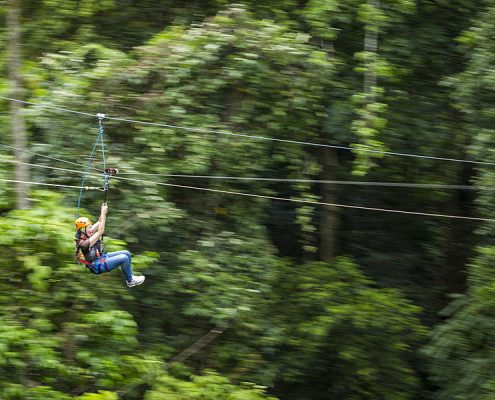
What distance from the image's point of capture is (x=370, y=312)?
36.6ft

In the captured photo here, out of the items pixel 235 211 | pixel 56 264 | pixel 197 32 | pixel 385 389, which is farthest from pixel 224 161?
pixel 385 389

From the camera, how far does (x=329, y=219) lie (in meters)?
12.5

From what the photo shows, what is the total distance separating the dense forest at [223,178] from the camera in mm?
9141

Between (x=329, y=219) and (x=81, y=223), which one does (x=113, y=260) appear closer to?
(x=81, y=223)

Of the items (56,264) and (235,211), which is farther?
(235,211)

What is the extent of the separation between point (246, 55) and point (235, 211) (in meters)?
1.78

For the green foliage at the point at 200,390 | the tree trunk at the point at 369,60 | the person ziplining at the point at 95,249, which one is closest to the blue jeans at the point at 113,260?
the person ziplining at the point at 95,249

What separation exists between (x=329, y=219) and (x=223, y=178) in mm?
3352

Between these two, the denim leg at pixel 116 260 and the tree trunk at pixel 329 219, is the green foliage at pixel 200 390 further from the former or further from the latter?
the tree trunk at pixel 329 219

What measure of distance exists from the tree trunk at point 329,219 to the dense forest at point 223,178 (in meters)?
0.07

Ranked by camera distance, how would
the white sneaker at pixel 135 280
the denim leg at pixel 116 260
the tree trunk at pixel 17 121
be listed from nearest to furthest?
the denim leg at pixel 116 260 < the white sneaker at pixel 135 280 < the tree trunk at pixel 17 121

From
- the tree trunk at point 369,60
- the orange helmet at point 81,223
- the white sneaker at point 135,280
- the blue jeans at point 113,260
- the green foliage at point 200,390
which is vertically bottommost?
the green foliage at point 200,390

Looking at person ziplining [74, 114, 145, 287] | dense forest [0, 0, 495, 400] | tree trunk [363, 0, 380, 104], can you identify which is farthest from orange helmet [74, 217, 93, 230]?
tree trunk [363, 0, 380, 104]

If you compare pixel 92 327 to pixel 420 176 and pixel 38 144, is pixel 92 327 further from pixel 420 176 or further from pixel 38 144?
pixel 420 176
